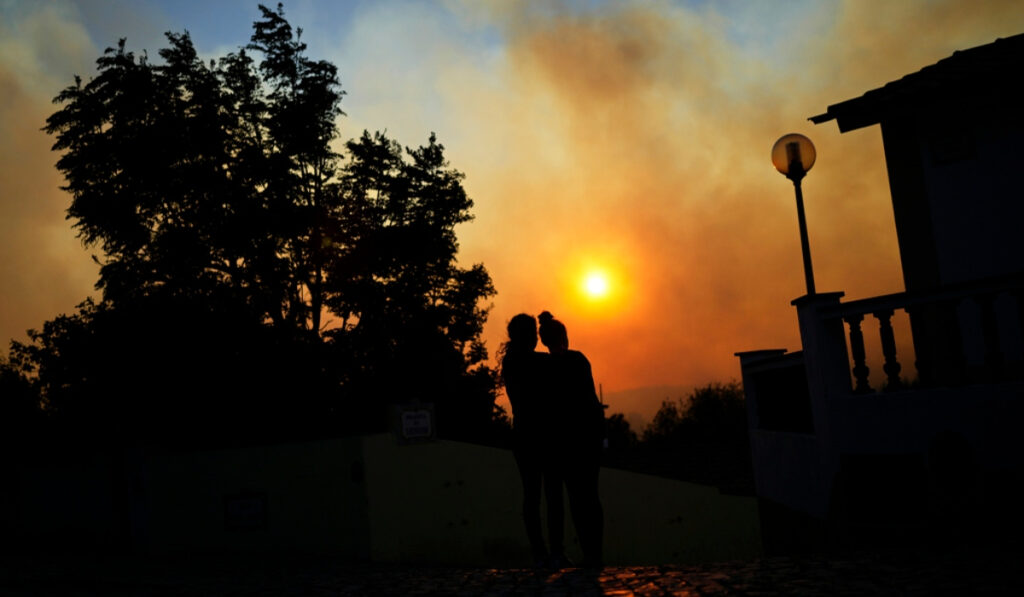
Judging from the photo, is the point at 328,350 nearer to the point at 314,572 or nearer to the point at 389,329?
the point at 389,329

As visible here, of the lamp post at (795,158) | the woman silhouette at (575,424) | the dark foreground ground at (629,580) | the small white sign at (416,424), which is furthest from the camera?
the small white sign at (416,424)

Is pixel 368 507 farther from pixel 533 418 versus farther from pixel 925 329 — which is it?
pixel 925 329

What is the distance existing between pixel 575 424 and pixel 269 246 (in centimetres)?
2196

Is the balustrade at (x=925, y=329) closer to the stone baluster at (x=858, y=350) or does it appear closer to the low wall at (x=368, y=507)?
the stone baluster at (x=858, y=350)

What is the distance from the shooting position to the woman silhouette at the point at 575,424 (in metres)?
6.85

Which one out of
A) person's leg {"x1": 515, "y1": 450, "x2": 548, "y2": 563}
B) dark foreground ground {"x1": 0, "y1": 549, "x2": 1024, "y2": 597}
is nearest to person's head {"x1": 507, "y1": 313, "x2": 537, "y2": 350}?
person's leg {"x1": 515, "y1": 450, "x2": 548, "y2": 563}

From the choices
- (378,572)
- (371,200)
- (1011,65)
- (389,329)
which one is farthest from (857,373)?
(371,200)

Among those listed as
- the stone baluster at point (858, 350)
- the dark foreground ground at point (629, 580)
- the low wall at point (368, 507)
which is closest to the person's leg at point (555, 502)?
the dark foreground ground at point (629, 580)

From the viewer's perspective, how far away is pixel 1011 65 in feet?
33.1

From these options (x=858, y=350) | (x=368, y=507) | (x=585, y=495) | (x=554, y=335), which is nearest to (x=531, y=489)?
(x=585, y=495)

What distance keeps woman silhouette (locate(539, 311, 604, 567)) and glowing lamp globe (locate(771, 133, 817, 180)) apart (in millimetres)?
4490

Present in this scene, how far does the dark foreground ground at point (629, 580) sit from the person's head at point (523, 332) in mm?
1818

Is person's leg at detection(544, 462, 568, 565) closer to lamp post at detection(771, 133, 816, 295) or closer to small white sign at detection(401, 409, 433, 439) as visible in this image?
lamp post at detection(771, 133, 816, 295)

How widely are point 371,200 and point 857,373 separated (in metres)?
23.0
